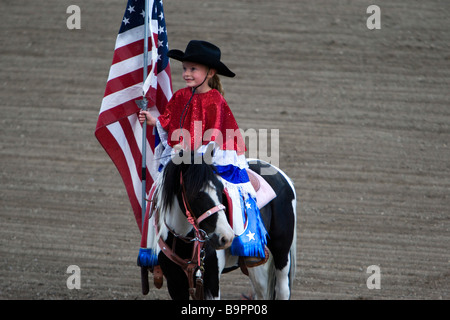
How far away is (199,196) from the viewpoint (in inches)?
162

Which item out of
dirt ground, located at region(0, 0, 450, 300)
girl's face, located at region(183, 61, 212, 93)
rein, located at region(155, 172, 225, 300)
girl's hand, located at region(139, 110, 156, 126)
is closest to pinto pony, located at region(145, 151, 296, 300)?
rein, located at region(155, 172, 225, 300)

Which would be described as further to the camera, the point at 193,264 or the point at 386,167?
the point at 386,167

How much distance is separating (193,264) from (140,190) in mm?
1128

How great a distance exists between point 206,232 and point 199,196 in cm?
25

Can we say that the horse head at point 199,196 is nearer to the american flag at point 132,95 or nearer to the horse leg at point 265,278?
the american flag at point 132,95

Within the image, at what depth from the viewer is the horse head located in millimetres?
4078

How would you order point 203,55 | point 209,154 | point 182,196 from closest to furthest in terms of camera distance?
point 182,196 → point 209,154 → point 203,55

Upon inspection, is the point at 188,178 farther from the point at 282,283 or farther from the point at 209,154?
the point at 282,283

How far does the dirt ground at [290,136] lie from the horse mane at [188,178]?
2.95m

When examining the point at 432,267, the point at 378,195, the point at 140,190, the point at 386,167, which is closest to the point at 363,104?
the point at 386,167

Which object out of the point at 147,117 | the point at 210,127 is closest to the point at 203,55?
the point at 210,127

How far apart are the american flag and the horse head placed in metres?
0.93

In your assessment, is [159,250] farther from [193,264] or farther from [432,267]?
[432,267]

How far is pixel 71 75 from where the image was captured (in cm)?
1310
